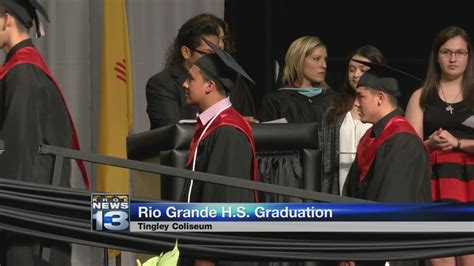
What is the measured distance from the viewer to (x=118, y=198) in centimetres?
583

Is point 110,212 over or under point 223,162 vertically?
under

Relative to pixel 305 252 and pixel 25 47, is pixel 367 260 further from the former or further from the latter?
pixel 25 47

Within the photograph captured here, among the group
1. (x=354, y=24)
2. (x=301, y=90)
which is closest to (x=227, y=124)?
(x=301, y=90)

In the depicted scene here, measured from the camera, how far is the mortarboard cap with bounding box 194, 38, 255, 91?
6.62m

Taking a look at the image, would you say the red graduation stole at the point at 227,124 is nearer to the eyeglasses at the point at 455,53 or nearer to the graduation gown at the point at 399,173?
the graduation gown at the point at 399,173

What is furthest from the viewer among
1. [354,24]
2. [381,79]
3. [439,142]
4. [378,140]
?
[354,24]

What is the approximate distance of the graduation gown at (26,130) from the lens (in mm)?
6031

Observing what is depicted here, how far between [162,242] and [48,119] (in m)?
0.86

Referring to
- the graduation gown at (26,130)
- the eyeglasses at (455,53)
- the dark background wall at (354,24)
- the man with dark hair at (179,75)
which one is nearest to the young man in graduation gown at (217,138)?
the graduation gown at (26,130)

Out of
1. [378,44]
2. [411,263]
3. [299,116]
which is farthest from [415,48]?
[411,263]

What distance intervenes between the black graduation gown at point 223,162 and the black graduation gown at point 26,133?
64 cm

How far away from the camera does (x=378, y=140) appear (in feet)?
22.2

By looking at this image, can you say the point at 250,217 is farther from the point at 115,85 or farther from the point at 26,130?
the point at 115,85

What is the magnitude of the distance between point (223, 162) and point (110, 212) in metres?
0.62
